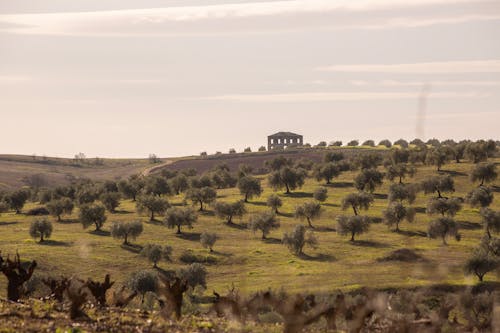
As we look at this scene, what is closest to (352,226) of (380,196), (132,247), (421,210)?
(421,210)

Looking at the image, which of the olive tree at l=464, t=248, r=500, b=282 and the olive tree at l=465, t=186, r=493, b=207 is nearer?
the olive tree at l=464, t=248, r=500, b=282

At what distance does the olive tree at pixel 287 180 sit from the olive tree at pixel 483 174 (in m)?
39.0

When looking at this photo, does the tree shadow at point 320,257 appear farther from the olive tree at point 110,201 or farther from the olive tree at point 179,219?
the olive tree at point 110,201

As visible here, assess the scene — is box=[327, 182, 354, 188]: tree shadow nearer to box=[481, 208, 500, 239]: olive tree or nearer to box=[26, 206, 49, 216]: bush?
box=[481, 208, 500, 239]: olive tree

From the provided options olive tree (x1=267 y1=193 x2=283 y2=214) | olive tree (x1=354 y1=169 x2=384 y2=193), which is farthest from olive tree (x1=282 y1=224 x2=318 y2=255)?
olive tree (x1=354 y1=169 x2=384 y2=193)

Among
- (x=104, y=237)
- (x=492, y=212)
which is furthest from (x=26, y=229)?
(x=492, y=212)

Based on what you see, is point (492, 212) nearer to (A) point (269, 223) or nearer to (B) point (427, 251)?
(B) point (427, 251)

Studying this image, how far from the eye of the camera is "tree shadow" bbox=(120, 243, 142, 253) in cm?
10993

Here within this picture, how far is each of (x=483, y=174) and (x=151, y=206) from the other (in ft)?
234

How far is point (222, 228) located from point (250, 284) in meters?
45.5

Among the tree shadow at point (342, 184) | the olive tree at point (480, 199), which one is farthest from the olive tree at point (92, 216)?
the olive tree at point (480, 199)

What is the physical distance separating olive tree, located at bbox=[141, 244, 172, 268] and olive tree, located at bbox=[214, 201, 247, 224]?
106 feet

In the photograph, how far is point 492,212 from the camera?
117750 mm

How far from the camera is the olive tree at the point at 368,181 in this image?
15550 centimetres
